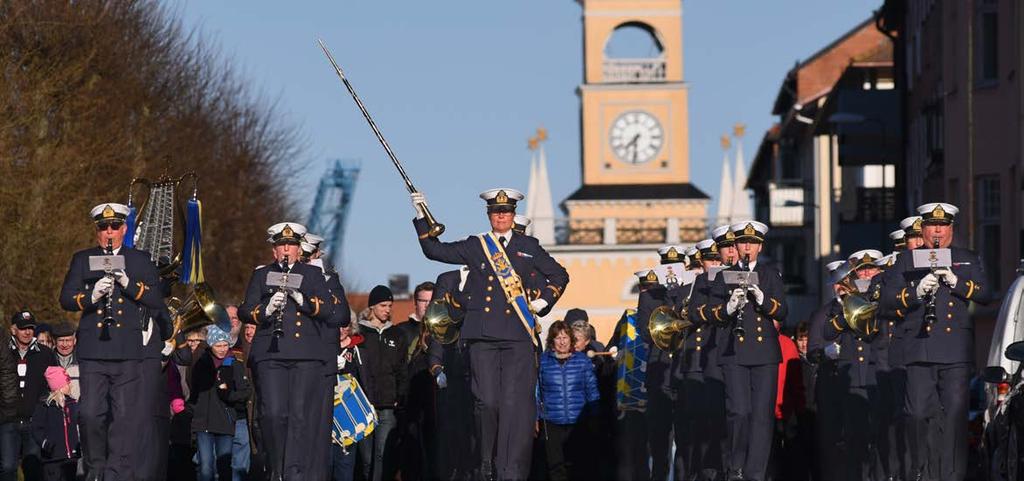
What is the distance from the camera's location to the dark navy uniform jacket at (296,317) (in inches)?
829

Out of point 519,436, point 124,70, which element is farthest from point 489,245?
point 124,70

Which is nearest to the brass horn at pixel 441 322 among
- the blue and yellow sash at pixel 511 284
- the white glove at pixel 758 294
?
the blue and yellow sash at pixel 511 284

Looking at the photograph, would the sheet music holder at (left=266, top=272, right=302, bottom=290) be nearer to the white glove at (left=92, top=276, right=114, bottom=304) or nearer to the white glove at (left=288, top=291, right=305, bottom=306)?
the white glove at (left=288, top=291, right=305, bottom=306)

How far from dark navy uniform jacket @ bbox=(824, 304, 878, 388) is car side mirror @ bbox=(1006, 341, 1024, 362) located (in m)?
3.90

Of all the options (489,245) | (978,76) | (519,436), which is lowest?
(519,436)

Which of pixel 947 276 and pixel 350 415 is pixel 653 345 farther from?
pixel 947 276

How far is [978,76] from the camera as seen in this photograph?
45.3 meters

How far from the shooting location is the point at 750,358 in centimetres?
2167

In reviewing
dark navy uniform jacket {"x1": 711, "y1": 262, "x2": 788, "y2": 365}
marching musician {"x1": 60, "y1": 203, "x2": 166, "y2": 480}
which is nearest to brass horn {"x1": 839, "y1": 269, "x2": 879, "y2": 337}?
dark navy uniform jacket {"x1": 711, "y1": 262, "x2": 788, "y2": 365}

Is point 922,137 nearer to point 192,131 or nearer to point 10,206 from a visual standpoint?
point 192,131

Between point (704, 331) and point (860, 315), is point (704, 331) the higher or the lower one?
the lower one

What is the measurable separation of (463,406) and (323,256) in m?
1.75

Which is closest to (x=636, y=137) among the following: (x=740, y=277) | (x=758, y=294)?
(x=758, y=294)

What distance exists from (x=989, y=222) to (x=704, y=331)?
23891mm
